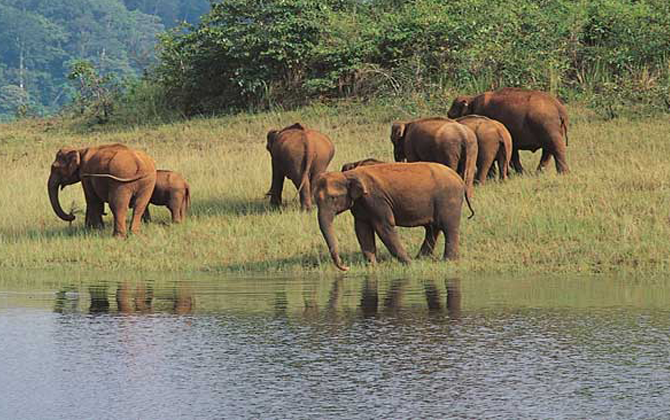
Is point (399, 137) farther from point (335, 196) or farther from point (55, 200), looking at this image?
point (55, 200)

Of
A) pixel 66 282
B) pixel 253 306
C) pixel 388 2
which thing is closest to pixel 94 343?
pixel 253 306

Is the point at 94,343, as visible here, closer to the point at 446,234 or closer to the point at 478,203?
the point at 446,234

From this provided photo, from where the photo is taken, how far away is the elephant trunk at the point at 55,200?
17500 millimetres

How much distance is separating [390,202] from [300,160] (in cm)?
422

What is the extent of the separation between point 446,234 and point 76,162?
5727 millimetres

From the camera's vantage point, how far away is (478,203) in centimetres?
1672

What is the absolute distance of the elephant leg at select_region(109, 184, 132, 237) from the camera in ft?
55.1

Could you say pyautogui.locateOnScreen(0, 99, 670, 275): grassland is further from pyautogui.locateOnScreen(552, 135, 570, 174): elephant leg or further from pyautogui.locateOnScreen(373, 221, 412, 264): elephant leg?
pyautogui.locateOnScreen(552, 135, 570, 174): elephant leg

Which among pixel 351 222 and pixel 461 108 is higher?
pixel 461 108

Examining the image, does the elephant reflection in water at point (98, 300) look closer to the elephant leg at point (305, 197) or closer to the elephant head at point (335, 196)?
the elephant head at point (335, 196)

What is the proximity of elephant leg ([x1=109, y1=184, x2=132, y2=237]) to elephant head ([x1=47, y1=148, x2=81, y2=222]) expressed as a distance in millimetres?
790

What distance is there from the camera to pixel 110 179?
17.2 m

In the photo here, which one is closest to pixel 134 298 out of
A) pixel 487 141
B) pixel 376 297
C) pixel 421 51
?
pixel 376 297

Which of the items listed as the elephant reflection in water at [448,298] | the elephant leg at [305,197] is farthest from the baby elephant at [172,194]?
the elephant reflection in water at [448,298]
